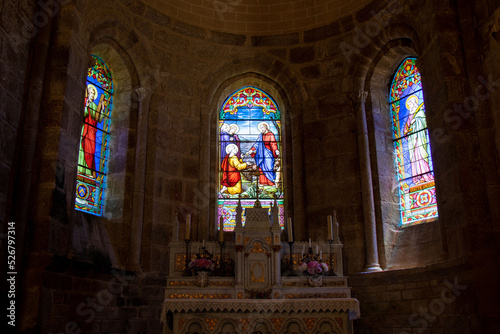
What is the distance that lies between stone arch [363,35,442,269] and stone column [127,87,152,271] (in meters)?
4.51

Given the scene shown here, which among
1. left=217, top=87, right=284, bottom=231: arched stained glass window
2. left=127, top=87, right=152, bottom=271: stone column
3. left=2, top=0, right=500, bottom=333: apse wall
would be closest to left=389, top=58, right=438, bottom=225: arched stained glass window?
left=2, top=0, right=500, bottom=333: apse wall

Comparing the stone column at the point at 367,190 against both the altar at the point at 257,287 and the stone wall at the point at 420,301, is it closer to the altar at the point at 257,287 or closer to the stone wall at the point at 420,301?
the stone wall at the point at 420,301

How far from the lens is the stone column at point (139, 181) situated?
9.52 metres

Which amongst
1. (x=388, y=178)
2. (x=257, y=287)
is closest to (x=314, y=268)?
(x=257, y=287)

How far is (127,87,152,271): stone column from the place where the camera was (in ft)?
31.2

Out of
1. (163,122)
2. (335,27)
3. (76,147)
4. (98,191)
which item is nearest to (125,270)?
(98,191)

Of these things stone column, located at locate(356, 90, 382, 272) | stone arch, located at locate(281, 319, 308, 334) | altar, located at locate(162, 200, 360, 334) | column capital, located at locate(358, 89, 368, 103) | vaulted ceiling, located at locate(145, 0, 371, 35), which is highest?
vaulted ceiling, located at locate(145, 0, 371, 35)

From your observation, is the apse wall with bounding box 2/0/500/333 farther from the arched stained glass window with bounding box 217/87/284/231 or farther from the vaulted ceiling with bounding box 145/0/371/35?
the arched stained glass window with bounding box 217/87/284/231

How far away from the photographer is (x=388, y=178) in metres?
10.2

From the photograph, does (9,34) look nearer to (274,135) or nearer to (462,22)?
(274,135)

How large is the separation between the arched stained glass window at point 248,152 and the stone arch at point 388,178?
2.11 m

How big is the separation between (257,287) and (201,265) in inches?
37.0

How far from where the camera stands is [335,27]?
1146cm

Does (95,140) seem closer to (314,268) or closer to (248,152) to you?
(248,152)
